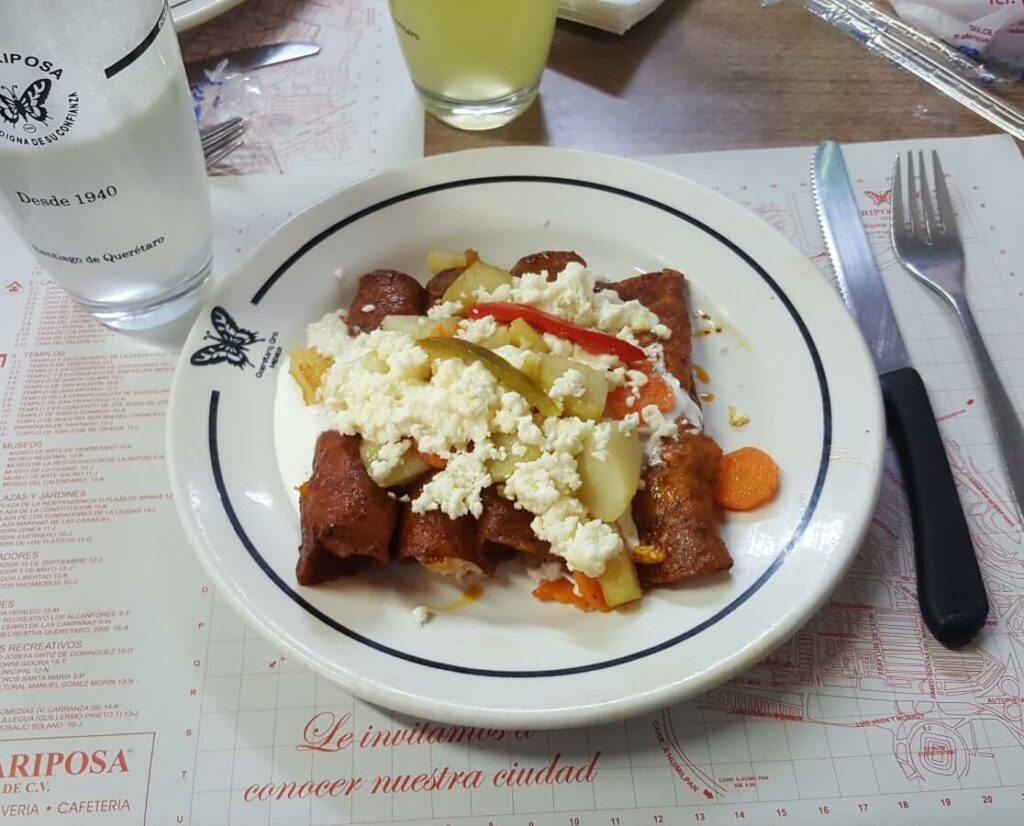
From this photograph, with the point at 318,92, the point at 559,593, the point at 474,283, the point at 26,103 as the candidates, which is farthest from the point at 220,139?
the point at 559,593

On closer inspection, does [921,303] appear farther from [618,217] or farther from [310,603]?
[310,603]

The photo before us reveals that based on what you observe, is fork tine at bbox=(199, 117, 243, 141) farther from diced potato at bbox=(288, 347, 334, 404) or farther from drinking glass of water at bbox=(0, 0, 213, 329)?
diced potato at bbox=(288, 347, 334, 404)

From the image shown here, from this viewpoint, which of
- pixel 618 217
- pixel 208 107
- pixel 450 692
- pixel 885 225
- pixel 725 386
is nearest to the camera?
pixel 450 692

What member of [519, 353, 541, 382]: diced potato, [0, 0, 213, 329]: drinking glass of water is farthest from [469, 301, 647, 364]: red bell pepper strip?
[0, 0, 213, 329]: drinking glass of water

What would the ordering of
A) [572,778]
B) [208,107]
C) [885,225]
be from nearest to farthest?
1. [572,778]
2. [885,225]
3. [208,107]

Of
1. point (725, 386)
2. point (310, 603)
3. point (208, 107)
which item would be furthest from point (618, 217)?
point (208, 107)
